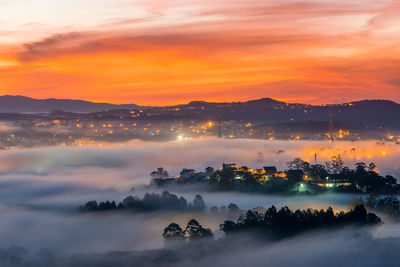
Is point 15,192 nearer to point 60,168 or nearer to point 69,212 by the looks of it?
point 69,212

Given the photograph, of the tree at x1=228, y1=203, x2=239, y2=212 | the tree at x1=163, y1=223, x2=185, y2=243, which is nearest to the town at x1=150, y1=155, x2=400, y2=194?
the tree at x1=228, y1=203, x2=239, y2=212

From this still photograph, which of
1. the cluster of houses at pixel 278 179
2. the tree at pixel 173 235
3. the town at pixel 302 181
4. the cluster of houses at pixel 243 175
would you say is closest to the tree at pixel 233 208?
the town at pixel 302 181

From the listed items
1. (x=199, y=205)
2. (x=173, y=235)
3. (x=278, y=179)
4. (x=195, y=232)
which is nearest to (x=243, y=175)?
(x=278, y=179)

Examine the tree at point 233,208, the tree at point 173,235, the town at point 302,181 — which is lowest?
the tree at point 173,235

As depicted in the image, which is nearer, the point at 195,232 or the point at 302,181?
the point at 195,232

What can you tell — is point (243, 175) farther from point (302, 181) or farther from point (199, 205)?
point (199, 205)

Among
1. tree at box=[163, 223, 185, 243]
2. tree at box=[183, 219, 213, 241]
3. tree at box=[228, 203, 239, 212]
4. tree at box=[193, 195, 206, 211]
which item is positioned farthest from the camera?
tree at box=[193, 195, 206, 211]

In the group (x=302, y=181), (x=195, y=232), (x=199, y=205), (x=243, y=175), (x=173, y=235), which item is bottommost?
(x=173, y=235)

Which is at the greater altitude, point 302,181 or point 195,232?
point 302,181

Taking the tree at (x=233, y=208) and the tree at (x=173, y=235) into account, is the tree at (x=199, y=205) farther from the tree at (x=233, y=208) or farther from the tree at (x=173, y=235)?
the tree at (x=173, y=235)

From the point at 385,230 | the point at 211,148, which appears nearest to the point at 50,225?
the point at 385,230

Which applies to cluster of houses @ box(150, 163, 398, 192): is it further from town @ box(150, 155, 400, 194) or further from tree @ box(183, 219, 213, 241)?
tree @ box(183, 219, 213, 241)

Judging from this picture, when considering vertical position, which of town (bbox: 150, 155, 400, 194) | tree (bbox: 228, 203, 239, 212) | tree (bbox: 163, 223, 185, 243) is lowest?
tree (bbox: 163, 223, 185, 243)
